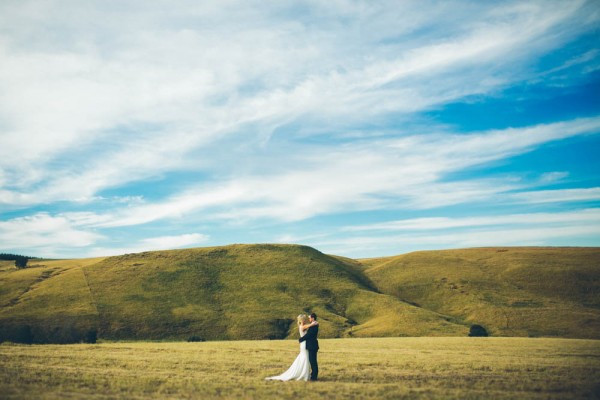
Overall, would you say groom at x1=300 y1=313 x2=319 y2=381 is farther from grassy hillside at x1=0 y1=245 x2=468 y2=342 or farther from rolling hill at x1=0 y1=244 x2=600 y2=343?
grassy hillside at x1=0 y1=245 x2=468 y2=342

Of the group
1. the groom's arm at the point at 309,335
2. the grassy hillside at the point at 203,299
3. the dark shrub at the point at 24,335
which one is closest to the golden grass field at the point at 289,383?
the groom's arm at the point at 309,335

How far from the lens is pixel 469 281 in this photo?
115250 millimetres

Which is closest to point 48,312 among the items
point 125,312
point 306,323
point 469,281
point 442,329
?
point 125,312

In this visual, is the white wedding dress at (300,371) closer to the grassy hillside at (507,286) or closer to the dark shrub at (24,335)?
the dark shrub at (24,335)

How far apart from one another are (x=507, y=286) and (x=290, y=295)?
53916mm

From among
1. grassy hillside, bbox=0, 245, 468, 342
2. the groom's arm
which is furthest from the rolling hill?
the groom's arm

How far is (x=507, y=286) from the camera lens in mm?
111062

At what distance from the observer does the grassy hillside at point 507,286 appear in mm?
86613

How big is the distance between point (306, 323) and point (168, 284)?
92837 millimetres

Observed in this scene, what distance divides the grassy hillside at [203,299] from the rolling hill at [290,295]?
0.31m

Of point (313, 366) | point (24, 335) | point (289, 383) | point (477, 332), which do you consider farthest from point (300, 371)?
point (24, 335)

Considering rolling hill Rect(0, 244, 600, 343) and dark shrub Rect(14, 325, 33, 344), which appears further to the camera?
rolling hill Rect(0, 244, 600, 343)

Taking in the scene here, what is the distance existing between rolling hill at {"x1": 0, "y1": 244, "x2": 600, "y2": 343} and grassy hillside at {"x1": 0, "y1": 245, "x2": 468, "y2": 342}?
1.02ft

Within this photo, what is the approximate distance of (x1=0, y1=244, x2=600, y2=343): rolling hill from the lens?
84.0 meters
